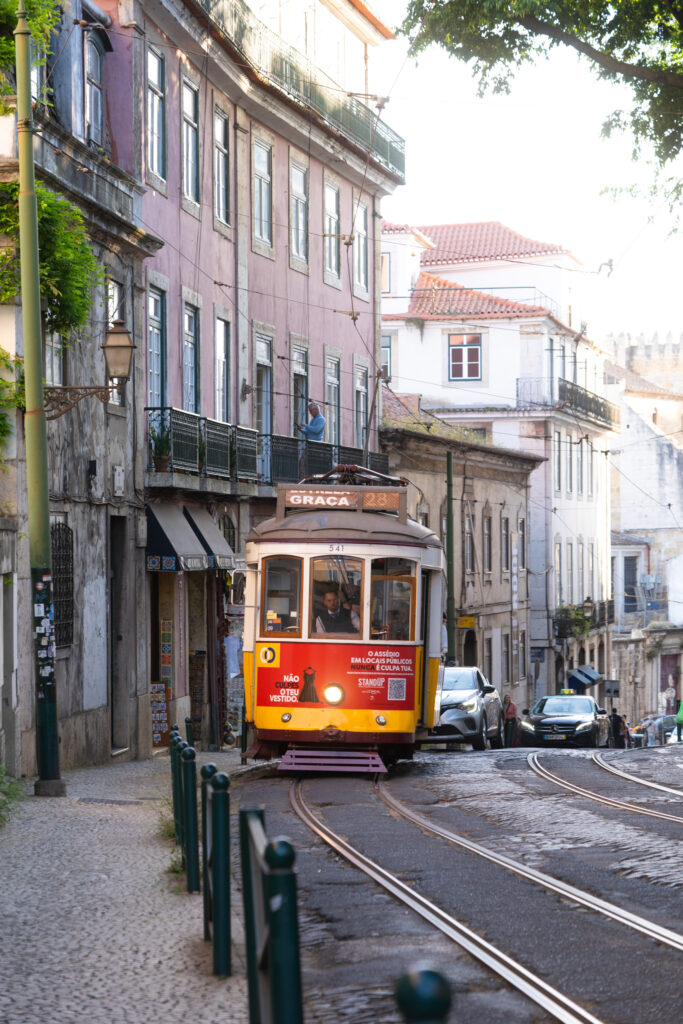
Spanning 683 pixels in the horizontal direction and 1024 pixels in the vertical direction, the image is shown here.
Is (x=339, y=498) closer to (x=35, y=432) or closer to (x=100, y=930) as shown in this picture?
(x=35, y=432)

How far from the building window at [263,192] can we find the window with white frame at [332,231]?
11.8 feet

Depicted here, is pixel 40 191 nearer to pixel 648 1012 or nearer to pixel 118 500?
pixel 118 500

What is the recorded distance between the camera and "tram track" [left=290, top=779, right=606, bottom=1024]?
6.93 meters

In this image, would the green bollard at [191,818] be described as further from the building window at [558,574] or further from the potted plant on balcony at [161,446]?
the building window at [558,574]

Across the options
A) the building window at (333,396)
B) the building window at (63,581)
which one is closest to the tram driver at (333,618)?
the building window at (63,581)

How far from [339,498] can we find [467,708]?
8.15m

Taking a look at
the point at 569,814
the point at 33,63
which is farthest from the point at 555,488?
the point at 569,814

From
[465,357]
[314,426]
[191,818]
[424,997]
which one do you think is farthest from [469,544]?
[424,997]

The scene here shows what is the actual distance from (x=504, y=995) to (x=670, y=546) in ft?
242

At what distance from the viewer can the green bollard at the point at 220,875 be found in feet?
24.3

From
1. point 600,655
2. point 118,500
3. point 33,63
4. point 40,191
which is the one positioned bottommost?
point 600,655

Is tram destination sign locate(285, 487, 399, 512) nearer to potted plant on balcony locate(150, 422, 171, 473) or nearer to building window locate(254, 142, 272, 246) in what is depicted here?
potted plant on balcony locate(150, 422, 171, 473)

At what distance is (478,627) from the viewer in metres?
49.8

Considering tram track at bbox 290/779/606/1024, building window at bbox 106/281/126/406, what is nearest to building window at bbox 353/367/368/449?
building window at bbox 106/281/126/406
